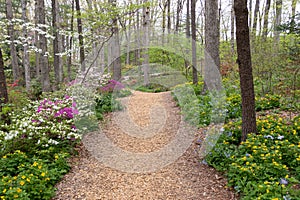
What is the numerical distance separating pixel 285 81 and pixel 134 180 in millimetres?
4265

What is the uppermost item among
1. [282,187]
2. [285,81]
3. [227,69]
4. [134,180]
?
[227,69]

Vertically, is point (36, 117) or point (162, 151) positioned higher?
point (36, 117)

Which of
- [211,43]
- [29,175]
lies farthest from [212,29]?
[29,175]

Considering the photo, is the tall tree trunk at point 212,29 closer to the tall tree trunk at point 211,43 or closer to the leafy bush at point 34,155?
the tall tree trunk at point 211,43

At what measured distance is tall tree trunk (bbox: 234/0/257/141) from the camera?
359cm

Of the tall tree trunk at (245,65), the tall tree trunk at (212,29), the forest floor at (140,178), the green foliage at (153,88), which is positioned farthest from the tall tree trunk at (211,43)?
the green foliage at (153,88)

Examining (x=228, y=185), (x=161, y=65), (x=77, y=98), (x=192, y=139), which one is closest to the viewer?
(x=228, y=185)

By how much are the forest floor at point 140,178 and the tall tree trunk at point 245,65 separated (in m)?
1.00

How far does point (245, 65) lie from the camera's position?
3.76 metres

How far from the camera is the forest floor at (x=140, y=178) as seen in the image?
141 inches

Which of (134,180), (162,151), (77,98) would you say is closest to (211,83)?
(162,151)

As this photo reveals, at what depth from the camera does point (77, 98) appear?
260 inches

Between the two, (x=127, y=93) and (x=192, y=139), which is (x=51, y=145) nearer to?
(x=192, y=139)

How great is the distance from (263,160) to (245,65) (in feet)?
4.71
